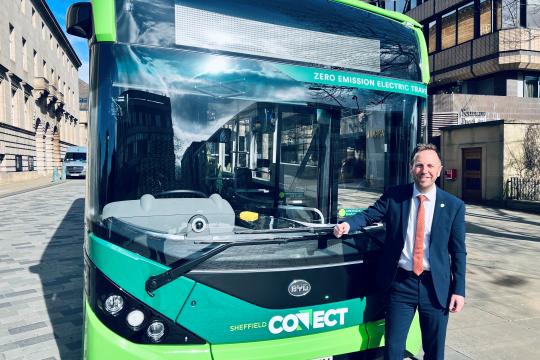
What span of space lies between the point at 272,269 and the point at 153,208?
2.82 feet

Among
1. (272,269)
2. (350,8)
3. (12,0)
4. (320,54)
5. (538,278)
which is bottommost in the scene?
(538,278)

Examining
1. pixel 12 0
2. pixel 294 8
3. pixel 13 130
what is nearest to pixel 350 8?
pixel 294 8

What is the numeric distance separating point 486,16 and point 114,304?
82.6 feet

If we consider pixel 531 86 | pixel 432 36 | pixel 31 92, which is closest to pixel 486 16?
pixel 432 36

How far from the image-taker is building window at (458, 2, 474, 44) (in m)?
23.4

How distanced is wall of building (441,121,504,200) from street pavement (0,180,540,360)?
6.34 metres

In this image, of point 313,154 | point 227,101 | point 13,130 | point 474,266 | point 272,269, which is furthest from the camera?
point 13,130

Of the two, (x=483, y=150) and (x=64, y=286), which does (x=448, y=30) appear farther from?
(x=64, y=286)

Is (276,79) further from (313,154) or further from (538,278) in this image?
(538,278)

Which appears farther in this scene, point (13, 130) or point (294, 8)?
point (13, 130)

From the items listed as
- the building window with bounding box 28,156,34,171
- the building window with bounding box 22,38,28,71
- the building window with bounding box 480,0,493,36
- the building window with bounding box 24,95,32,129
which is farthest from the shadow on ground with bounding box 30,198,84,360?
the building window with bounding box 22,38,28,71

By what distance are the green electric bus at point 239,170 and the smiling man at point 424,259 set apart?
0.16 m

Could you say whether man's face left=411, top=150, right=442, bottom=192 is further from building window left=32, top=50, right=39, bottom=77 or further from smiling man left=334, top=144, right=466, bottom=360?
building window left=32, top=50, right=39, bottom=77

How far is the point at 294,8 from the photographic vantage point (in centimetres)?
313
